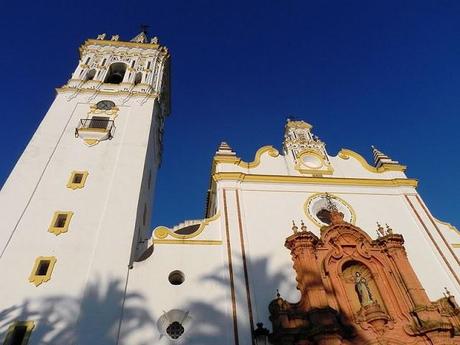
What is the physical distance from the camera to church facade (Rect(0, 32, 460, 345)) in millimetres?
13586

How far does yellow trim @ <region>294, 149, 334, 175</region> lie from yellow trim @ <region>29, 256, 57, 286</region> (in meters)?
13.7

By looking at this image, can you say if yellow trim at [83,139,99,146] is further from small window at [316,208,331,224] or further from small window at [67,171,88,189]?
small window at [316,208,331,224]

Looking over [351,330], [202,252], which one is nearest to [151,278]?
[202,252]

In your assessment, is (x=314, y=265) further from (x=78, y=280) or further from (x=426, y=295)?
(x=78, y=280)

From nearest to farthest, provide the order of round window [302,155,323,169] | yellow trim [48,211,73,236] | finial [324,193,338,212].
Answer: yellow trim [48,211,73,236] → finial [324,193,338,212] → round window [302,155,323,169]

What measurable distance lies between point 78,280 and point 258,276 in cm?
739

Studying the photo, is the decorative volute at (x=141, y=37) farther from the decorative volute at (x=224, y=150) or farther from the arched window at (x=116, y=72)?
the decorative volute at (x=224, y=150)

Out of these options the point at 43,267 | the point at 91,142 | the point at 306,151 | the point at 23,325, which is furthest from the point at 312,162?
the point at 23,325

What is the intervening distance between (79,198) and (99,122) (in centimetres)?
636

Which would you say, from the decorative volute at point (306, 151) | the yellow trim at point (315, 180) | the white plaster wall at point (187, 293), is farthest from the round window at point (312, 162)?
the white plaster wall at point (187, 293)

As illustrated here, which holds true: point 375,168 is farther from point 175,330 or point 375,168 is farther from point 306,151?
point 175,330

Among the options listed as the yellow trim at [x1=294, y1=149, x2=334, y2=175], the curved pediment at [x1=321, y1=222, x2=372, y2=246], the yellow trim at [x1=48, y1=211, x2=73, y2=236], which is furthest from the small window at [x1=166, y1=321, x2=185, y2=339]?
the yellow trim at [x1=294, y1=149, x2=334, y2=175]

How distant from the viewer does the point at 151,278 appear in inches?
593

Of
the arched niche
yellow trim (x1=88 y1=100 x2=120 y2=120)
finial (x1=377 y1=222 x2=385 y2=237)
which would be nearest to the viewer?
the arched niche
